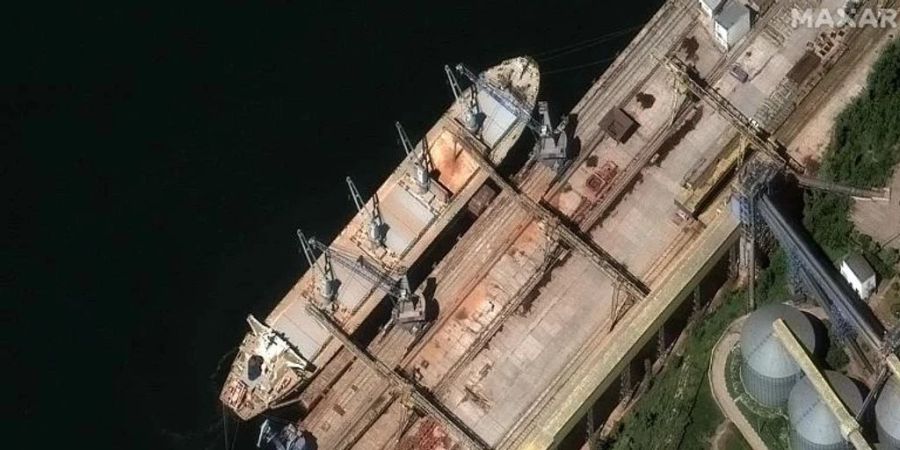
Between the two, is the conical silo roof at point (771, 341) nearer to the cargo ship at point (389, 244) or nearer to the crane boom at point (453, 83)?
the cargo ship at point (389, 244)

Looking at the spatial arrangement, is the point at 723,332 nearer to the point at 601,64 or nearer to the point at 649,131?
the point at 649,131

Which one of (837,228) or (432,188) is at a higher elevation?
(837,228)

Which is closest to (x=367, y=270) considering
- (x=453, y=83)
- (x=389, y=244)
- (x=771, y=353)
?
(x=389, y=244)

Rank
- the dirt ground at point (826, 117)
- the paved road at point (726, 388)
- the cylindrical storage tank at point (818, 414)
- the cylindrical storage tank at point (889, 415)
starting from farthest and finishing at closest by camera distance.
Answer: the dirt ground at point (826, 117) → the paved road at point (726, 388) → the cylindrical storage tank at point (818, 414) → the cylindrical storage tank at point (889, 415)

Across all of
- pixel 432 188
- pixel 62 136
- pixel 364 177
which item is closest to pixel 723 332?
pixel 432 188

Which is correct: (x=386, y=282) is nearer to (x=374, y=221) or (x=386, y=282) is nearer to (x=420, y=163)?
A: (x=374, y=221)

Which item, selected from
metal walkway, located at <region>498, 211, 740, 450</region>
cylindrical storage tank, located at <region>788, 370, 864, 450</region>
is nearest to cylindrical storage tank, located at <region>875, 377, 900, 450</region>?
cylindrical storage tank, located at <region>788, 370, 864, 450</region>

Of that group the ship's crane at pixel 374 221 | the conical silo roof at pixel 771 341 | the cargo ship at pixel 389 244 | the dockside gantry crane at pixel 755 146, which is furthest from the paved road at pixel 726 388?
the ship's crane at pixel 374 221
